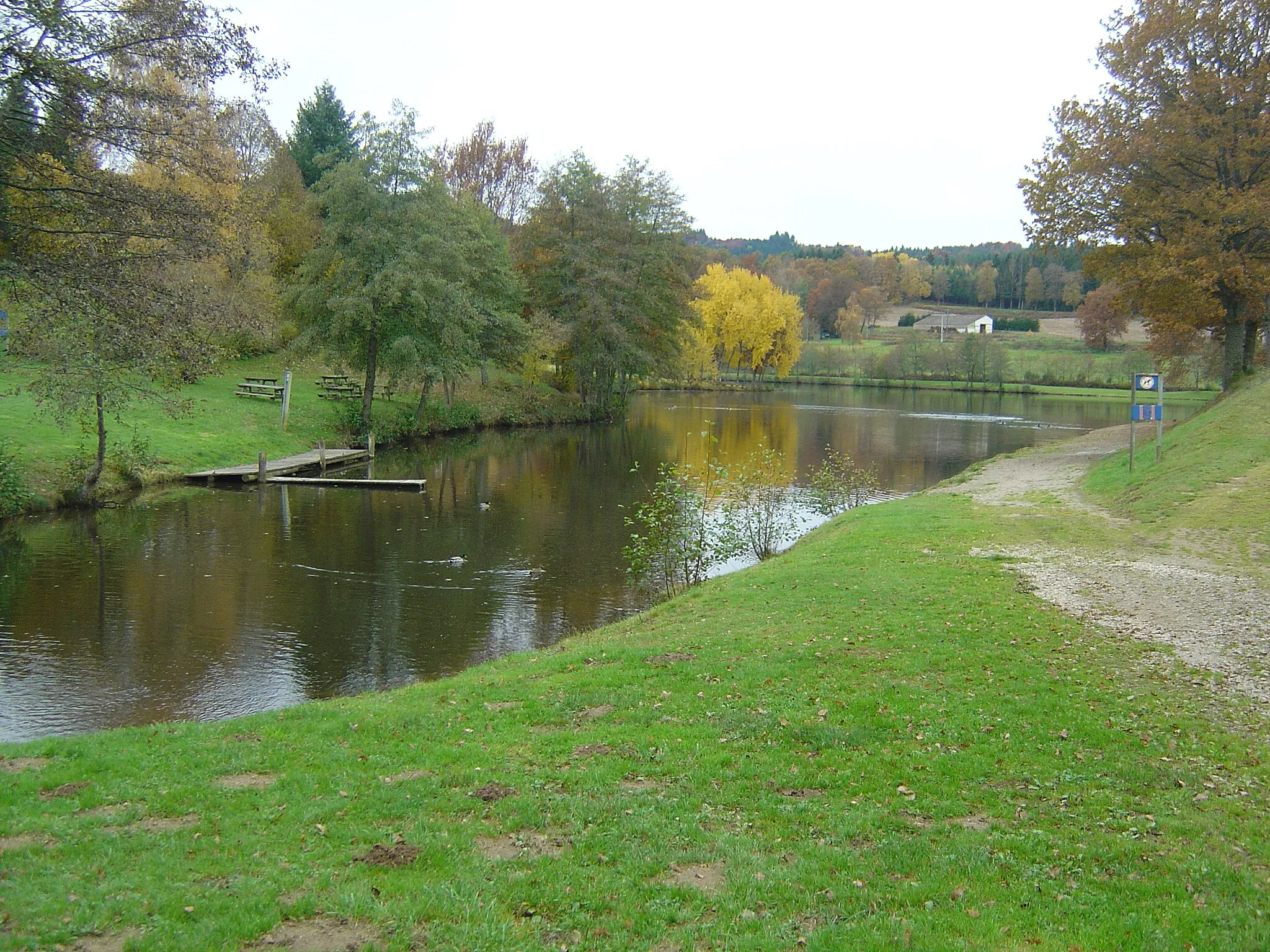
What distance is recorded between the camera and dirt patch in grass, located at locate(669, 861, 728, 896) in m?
5.42

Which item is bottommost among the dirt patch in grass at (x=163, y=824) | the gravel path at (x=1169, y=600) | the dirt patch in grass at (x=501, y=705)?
the dirt patch in grass at (x=501, y=705)

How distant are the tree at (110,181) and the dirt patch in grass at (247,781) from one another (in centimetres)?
688

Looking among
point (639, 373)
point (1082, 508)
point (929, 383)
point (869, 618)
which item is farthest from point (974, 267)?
point (869, 618)

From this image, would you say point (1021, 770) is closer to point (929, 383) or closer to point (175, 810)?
point (175, 810)

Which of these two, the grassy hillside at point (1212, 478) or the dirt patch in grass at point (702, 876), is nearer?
the dirt patch in grass at point (702, 876)

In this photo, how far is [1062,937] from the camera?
4.76 meters

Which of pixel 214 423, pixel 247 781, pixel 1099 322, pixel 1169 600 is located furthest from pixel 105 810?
pixel 1099 322

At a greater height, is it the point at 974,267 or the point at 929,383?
the point at 974,267

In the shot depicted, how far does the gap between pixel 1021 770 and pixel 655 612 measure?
7774mm

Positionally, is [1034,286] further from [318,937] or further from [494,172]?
[318,937]

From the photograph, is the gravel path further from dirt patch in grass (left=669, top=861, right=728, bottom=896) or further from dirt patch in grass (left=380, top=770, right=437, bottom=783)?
dirt patch in grass (left=380, top=770, right=437, bottom=783)

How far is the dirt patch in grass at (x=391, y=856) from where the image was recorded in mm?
5621

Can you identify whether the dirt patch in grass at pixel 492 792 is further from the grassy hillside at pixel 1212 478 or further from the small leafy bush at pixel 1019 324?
the small leafy bush at pixel 1019 324

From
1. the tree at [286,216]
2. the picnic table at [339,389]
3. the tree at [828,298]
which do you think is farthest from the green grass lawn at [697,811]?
the tree at [828,298]
